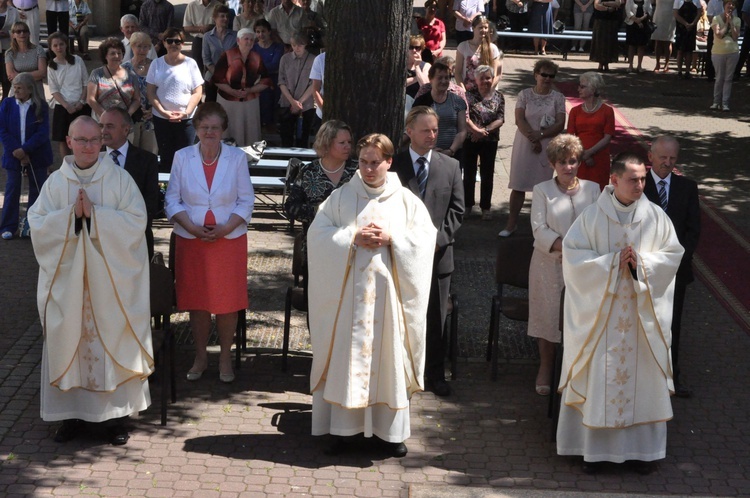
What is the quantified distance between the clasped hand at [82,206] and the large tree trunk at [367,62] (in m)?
2.74

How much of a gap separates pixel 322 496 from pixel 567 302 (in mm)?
1948

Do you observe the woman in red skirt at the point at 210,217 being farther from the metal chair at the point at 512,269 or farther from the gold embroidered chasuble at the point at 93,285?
the metal chair at the point at 512,269

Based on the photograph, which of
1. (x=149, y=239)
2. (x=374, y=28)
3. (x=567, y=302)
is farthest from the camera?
(x=374, y=28)

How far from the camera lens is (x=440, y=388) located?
7.86 m

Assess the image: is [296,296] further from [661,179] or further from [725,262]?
[725,262]

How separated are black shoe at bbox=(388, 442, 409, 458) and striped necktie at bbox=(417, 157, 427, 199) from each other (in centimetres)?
189

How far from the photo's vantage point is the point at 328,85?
892cm

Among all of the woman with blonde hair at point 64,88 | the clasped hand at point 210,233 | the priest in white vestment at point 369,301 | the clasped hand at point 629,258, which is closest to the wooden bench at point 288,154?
the woman with blonde hair at point 64,88

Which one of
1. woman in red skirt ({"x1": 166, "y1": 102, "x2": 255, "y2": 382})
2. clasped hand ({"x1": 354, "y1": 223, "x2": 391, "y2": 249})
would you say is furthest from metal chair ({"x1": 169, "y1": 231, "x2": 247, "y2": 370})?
clasped hand ({"x1": 354, "y1": 223, "x2": 391, "y2": 249})

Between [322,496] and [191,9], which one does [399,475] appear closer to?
[322,496]

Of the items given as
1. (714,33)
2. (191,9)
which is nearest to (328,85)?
(191,9)

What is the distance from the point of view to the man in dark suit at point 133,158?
7805 mm

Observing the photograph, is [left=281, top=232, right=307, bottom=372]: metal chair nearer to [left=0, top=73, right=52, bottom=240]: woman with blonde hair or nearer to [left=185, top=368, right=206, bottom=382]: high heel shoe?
[left=185, top=368, right=206, bottom=382]: high heel shoe

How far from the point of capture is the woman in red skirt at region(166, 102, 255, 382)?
768 cm
